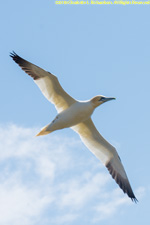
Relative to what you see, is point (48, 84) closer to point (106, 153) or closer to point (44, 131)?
point (44, 131)

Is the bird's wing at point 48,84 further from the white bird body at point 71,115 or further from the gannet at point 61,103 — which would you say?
the white bird body at point 71,115

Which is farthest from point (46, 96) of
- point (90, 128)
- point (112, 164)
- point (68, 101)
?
point (112, 164)

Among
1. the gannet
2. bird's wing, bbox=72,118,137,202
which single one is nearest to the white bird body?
the gannet

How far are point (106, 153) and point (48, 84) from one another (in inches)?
145

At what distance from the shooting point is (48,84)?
17.4 m

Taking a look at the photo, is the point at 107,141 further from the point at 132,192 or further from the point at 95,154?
the point at 132,192

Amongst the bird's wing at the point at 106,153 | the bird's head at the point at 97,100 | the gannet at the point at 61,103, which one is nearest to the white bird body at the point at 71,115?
the gannet at the point at 61,103

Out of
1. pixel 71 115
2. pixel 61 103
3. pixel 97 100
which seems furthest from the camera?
pixel 61 103

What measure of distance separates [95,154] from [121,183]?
1424 mm

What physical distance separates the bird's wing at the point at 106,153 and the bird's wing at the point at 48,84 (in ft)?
4.83

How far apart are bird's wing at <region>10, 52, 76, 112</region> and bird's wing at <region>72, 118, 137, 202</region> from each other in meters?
1.47

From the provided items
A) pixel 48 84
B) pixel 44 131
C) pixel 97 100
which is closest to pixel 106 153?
pixel 97 100

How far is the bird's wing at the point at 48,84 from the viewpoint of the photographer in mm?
17156

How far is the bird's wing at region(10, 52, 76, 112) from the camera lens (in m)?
17.2
